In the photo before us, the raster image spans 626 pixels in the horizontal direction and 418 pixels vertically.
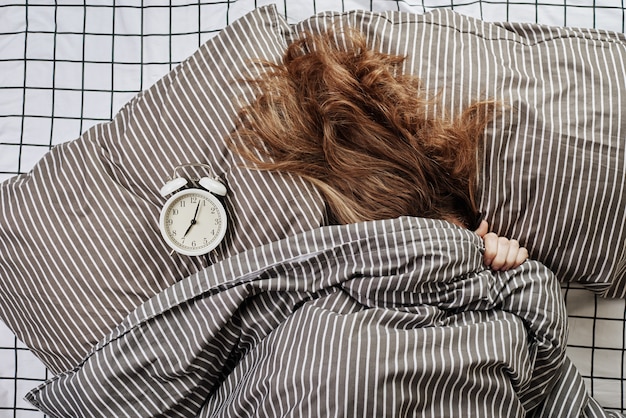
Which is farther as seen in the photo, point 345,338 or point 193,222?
point 193,222

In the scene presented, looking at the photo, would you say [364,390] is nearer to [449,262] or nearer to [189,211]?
[449,262]

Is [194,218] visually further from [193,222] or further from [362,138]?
[362,138]

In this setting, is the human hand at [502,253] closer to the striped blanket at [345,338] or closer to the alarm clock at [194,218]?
Result: the striped blanket at [345,338]

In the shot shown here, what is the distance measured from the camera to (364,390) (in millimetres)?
877

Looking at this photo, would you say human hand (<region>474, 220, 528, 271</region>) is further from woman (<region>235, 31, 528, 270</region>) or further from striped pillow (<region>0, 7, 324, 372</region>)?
striped pillow (<region>0, 7, 324, 372</region>)

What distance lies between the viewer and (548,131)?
1.04 m

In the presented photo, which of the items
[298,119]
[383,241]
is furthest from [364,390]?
[298,119]

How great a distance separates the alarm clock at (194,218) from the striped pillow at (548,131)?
0.41m

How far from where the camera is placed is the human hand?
104 cm

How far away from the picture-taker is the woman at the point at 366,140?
1038mm

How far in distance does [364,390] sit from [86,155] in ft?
2.13

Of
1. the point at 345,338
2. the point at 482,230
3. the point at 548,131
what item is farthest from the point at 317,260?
the point at 548,131

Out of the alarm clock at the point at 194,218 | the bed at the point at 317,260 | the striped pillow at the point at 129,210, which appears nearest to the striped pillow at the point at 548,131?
the bed at the point at 317,260

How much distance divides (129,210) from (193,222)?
5.0 inches
